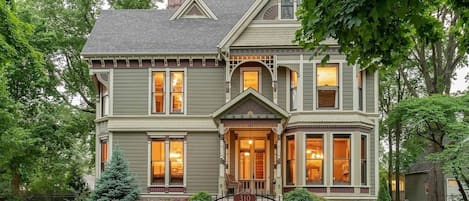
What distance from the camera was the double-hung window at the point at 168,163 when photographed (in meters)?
25.2

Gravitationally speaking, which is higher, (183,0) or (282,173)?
(183,0)

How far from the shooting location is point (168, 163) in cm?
2523

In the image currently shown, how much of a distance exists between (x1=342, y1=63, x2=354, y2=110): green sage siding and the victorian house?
38mm

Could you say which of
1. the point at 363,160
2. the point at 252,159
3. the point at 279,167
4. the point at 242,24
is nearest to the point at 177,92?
the point at 242,24

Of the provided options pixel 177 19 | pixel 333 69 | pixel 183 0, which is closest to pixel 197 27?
pixel 177 19

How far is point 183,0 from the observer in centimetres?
3050

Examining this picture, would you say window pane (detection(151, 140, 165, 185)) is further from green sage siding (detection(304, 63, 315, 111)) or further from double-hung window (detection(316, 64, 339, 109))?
double-hung window (detection(316, 64, 339, 109))

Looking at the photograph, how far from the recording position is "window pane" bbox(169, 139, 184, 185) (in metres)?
25.2

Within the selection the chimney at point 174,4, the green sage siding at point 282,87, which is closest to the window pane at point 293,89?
the green sage siding at point 282,87

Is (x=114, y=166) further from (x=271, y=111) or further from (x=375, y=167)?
(x=375, y=167)

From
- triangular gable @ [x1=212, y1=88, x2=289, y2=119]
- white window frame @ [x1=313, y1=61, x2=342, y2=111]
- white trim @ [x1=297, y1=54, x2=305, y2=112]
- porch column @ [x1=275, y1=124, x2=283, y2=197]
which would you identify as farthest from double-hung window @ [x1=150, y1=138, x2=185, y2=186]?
white window frame @ [x1=313, y1=61, x2=342, y2=111]

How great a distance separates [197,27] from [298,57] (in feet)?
15.8

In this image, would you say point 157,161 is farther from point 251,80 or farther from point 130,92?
point 251,80

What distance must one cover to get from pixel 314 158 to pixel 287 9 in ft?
18.9
